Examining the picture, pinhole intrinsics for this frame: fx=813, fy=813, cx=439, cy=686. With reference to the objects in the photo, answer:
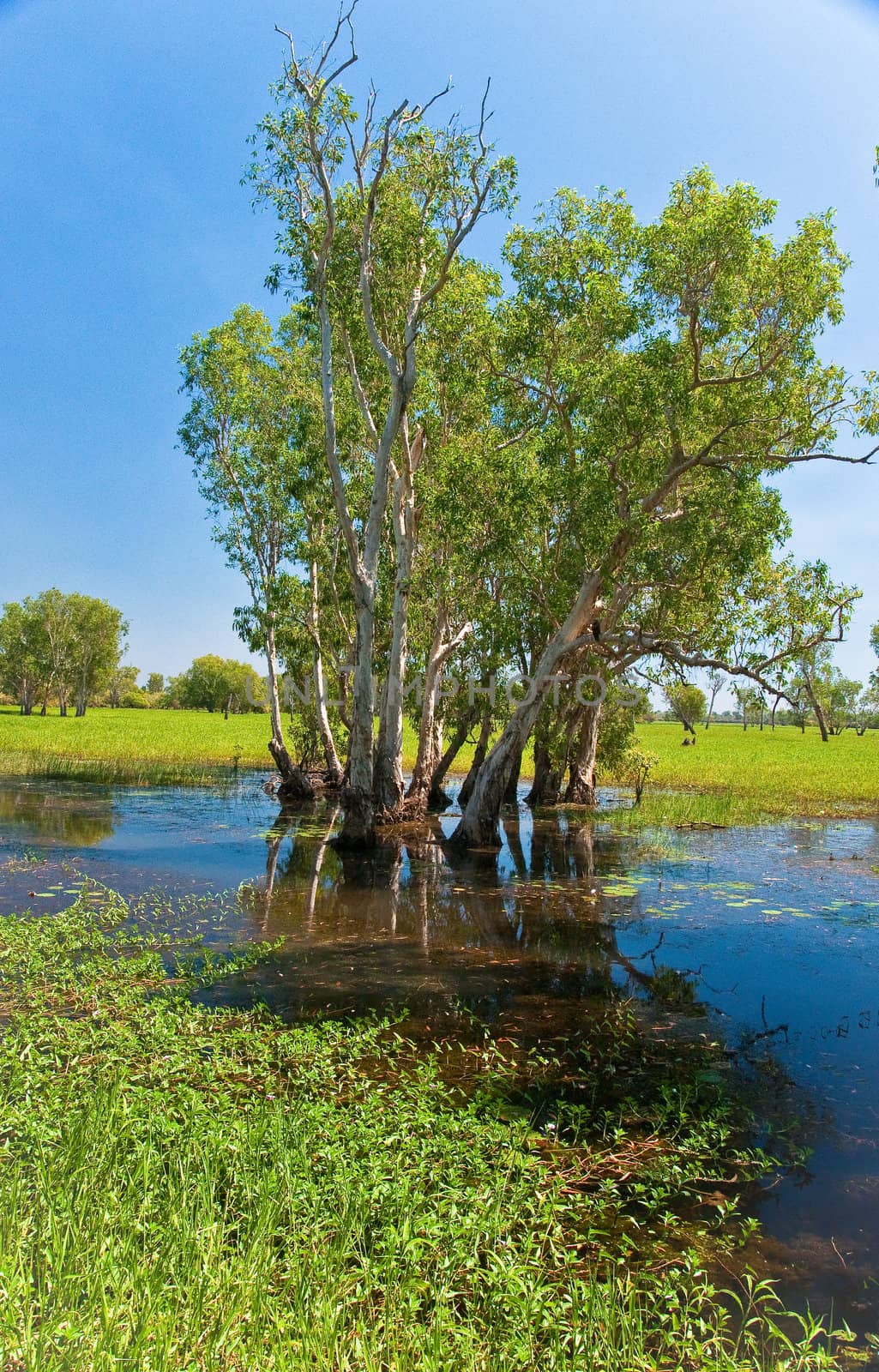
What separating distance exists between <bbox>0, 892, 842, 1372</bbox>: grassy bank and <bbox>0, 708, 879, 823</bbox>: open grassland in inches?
759

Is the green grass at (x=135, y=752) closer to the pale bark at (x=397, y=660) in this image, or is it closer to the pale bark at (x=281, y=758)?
the pale bark at (x=281, y=758)

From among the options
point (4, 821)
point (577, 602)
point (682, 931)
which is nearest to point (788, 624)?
point (577, 602)

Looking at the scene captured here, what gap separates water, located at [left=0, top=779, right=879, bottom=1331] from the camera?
5.81m

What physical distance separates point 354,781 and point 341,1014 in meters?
10.9

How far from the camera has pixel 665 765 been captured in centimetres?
4247

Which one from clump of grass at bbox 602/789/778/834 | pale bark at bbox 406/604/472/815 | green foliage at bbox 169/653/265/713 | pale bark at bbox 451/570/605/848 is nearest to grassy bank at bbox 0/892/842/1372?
pale bark at bbox 451/570/605/848

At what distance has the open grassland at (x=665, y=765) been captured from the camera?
94.0 ft

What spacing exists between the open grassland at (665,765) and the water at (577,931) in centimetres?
620

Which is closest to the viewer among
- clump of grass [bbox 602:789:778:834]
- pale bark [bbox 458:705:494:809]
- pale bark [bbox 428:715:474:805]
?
clump of grass [bbox 602:789:778:834]

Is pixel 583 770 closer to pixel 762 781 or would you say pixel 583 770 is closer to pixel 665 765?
pixel 762 781

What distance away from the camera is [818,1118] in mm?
6359

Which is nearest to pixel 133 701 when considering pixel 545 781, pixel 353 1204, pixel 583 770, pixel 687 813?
pixel 545 781

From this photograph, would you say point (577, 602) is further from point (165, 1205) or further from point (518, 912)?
point (165, 1205)

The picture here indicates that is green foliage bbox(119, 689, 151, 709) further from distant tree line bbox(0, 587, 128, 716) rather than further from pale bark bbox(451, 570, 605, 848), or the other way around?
pale bark bbox(451, 570, 605, 848)
